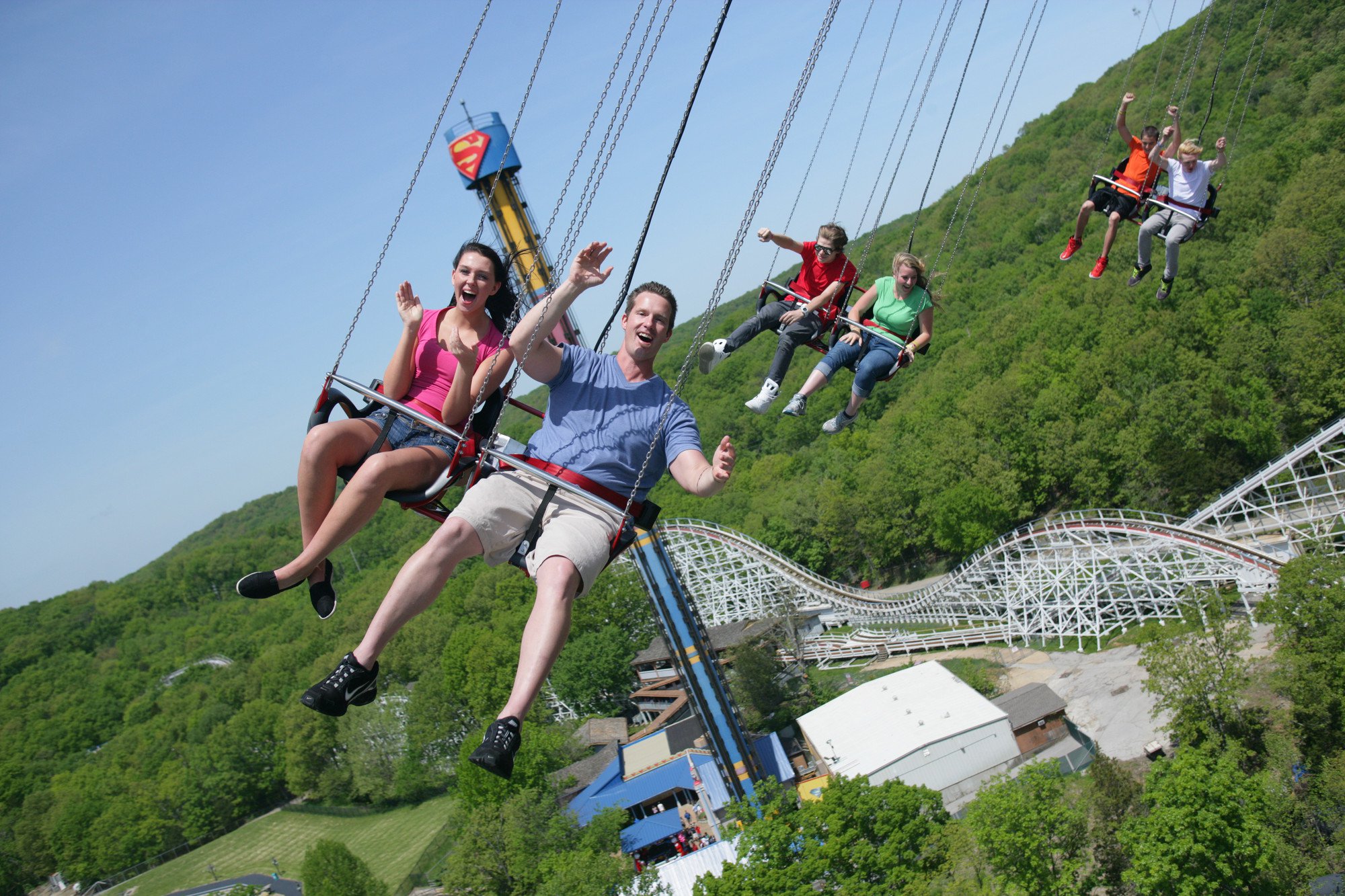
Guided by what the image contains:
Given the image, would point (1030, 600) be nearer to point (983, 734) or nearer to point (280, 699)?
point (983, 734)

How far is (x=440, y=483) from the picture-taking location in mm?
5531

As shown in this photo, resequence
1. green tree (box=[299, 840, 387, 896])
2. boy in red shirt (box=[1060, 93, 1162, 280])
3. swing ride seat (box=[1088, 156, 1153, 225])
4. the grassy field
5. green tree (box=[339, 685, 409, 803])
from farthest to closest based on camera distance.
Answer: green tree (box=[339, 685, 409, 803])
the grassy field
green tree (box=[299, 840, 387, 896])
swing ride seat (box=[1088, 156, 1153, 225])
boy in red shirt (box=[1060, 93, 1162, 280])

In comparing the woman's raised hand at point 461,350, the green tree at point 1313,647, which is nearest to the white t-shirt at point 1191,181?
the woman's raised hand at point 461,350

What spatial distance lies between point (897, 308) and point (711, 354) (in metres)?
1.95

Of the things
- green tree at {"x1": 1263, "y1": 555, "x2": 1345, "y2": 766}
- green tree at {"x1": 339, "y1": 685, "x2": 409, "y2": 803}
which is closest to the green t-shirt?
green tree at {"x1": 1263, "y1": 555, "x2": 1345, "y2": 766}

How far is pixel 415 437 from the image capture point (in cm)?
562

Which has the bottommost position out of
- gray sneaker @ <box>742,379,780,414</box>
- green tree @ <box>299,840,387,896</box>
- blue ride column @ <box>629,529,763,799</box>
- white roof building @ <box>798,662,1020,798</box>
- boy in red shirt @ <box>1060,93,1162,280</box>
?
white roof building @ <box>798,662,1020,798</box>

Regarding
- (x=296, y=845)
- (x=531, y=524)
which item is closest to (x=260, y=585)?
(x=531, y=524)

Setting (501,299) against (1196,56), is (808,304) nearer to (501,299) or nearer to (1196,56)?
(501,299)

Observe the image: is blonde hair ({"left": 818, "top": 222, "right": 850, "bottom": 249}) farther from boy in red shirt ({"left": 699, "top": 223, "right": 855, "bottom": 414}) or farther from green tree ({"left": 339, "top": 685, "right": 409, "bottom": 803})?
green tree ({"left": 339, "top": 685, "right": 409, "bottom": 803})

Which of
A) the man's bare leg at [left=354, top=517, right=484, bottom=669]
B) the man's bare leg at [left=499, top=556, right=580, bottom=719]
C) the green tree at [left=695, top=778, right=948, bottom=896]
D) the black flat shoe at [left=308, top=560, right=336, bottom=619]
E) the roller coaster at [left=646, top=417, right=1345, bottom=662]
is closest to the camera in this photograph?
the man's bare leg at [left=499, top=556, right=580, bottom=719]

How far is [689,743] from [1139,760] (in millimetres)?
15489

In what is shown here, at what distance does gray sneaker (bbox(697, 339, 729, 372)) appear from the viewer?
28.9 ft

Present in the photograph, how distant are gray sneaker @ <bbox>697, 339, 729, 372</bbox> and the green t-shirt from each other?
1514 mm
